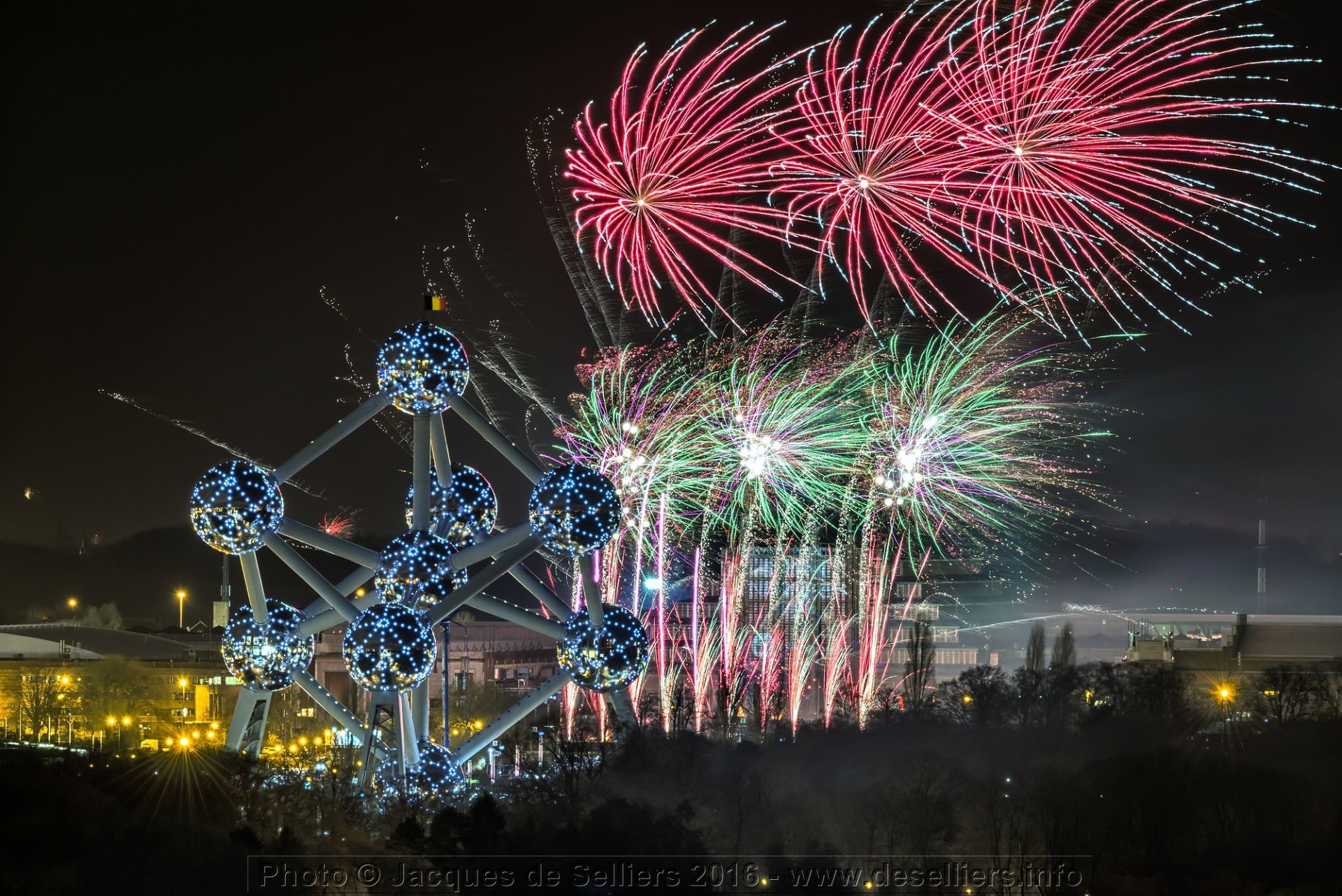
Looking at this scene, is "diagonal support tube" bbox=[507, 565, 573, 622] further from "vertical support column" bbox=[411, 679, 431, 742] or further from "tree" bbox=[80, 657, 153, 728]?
"tree" bbox=[80, 657, 153, 728]

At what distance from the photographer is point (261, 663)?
27.0m

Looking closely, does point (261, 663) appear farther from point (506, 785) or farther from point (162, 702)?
point (162, 702)

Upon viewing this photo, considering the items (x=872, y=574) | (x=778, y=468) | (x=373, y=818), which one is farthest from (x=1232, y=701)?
(x=373, y=818)

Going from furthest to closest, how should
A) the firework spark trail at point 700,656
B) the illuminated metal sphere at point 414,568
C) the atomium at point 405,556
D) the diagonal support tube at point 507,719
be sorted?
the firework spark trail at point 700,656 → the diagonal support tube at point 507,719 → the illuminated metal sphere at point 414,568 → the atomium at point 405,556

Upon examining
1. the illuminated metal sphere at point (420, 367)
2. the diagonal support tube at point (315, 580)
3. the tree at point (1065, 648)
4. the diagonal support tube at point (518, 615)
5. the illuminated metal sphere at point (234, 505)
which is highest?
the illuminated metal sphere at point (420, 367)

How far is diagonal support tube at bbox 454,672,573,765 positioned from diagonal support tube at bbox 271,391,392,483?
624 centimetres

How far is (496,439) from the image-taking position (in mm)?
28562

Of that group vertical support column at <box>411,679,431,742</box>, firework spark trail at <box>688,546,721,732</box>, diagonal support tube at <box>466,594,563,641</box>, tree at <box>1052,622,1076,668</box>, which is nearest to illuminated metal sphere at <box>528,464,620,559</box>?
diagonal support tube at <box>466,594,563,641</box>

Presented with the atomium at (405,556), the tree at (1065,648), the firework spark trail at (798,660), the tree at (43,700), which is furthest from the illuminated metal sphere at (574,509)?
the tree at (43,700)

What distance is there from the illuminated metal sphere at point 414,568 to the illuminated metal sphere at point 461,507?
982 millimetres

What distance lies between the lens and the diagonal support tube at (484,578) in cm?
2728

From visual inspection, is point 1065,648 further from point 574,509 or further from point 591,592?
point 574,509

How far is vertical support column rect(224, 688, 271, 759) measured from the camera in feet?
94.2

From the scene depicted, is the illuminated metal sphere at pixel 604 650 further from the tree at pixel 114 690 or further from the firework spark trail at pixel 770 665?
the tree at pixel 114 690
